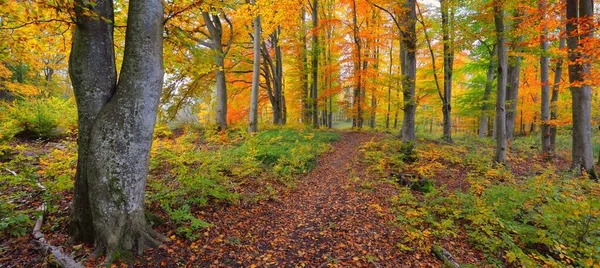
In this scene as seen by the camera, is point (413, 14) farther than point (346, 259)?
Yes

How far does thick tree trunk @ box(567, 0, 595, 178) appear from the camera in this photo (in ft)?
24.0

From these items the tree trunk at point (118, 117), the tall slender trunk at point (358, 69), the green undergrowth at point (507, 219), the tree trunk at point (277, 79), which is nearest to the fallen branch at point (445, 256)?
the green undergrowth at point (507, 219)

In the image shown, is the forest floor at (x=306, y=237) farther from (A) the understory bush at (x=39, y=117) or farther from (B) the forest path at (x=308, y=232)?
(A) the understory bush at (x=39, y=117)

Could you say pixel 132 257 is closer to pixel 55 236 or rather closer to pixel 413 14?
pixel 55 236

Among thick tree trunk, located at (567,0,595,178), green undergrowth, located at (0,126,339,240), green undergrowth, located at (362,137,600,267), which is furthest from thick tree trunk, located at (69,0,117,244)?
thick tree trunk, located at (567,0,595,178)

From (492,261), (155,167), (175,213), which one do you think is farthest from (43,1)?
(492,261)

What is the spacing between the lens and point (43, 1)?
294 centimetres

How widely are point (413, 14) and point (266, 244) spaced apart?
908 cm

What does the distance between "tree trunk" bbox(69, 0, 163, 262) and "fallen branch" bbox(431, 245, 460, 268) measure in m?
4.14

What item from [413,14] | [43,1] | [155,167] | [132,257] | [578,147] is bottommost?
[132,257]

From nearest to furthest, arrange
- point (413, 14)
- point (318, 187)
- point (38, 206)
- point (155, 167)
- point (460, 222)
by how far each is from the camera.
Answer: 1. point (38, 206)
2. point (460, 222)
3. point (155, 167)
4. point (318, 187)
5. point (413, 14)

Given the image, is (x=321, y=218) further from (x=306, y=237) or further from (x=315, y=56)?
(x=315, y=56)

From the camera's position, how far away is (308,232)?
14.9 feet

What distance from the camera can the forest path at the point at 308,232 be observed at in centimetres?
364
